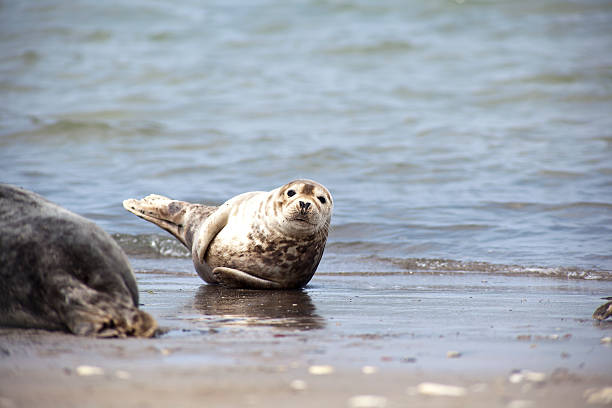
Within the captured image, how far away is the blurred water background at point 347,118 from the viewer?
8250 millimetres

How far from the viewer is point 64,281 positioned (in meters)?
3.16

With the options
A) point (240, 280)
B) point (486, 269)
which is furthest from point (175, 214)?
point (486, 269)

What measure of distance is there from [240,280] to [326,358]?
2.66 m

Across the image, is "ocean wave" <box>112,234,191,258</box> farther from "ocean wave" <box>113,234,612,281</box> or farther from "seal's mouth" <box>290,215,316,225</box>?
"seal's mouth" <box>290,215,316,225</box>

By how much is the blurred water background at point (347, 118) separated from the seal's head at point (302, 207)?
1.56 meters

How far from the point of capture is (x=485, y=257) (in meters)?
7.15

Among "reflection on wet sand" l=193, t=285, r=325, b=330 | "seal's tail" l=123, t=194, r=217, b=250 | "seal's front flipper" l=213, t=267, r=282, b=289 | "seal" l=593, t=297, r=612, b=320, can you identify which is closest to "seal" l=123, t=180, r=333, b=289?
"seal's front flipper" l=213, t=267, r=282, b=289

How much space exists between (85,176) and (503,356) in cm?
928

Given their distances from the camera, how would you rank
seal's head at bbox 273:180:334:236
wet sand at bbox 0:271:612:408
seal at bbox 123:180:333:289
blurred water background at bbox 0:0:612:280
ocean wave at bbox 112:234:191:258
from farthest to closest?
blurred water background at bbox 0:0:612:280 → ocean wave at bbox 112:234:191:258 → seal at bbox 123:180:333:289 → seal's head at bbox 273:180:334:236 → wet sand at bbox 0:271:612:408

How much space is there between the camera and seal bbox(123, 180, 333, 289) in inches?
212

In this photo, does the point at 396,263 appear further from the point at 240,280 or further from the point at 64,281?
the point at 64,281

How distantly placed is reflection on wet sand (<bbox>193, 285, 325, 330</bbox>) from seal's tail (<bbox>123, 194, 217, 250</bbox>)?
741 millimetres

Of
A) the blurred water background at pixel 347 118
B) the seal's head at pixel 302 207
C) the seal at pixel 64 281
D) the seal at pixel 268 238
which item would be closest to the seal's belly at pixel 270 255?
the seal at pixel 268 238

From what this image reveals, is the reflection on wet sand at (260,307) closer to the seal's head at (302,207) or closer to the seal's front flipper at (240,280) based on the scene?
the seal's front flipper at (240,280)
